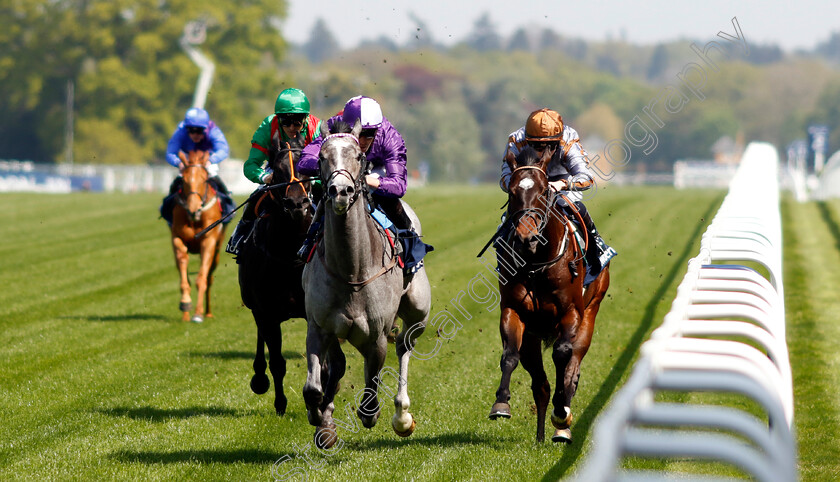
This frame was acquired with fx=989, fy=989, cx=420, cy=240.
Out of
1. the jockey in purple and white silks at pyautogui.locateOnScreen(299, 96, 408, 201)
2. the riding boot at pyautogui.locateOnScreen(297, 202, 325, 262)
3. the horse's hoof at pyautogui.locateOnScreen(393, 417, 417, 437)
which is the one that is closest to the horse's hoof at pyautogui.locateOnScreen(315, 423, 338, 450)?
the horse's hoof at pyautogui.locateOnScreen(393, 417, 417, 437)

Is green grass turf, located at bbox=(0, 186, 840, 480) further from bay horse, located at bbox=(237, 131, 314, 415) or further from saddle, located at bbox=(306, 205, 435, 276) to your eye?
saddle, located at bbox=(306, 205, 435, 276)

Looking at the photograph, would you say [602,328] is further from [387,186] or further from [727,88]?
[727,88]

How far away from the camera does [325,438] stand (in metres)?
5.93

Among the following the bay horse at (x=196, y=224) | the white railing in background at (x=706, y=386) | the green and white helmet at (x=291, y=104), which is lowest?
the bay horse at (x=196, y=224)

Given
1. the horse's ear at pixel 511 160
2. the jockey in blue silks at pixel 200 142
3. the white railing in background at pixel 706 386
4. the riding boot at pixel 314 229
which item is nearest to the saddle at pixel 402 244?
the riding boot at pixel 314 229

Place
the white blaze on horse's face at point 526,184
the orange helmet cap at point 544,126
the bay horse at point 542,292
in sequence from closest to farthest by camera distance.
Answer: the white blaze on horse's face at point 526,184, the bay horse at point 542,292, the orange helmet cap at point 544,126

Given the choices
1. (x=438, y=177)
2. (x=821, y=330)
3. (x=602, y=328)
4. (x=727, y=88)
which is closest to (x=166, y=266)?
(x=602, y=328)

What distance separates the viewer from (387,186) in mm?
6309

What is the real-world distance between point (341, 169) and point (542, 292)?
1.71 metres

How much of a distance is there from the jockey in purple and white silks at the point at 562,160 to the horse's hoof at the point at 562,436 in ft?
3.55

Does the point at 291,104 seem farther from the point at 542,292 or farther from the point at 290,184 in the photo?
the point at 542,292

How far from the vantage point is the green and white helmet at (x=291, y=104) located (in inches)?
275

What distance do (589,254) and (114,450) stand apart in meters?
3.36

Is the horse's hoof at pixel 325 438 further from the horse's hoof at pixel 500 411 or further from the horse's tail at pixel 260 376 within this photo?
the horse's tail at pixel 260 376
